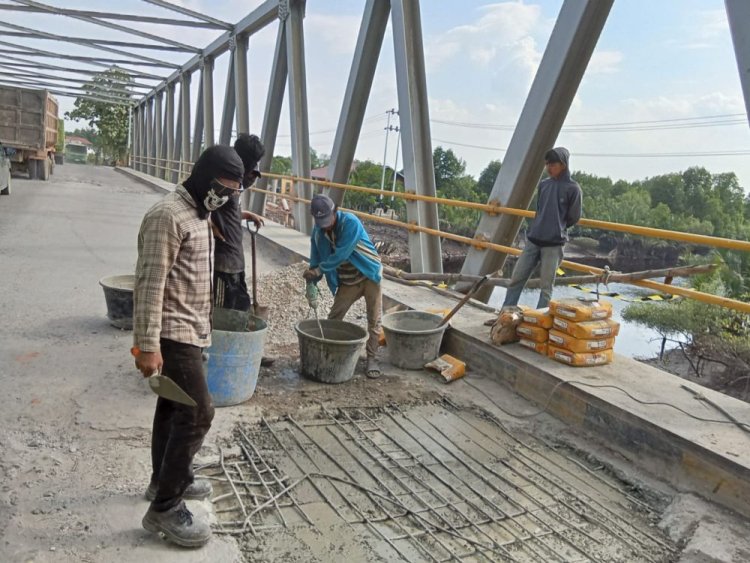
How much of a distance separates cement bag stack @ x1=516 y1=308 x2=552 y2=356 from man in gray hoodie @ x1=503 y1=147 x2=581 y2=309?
2.76 ft

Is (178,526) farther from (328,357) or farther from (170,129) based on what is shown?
(170,129)

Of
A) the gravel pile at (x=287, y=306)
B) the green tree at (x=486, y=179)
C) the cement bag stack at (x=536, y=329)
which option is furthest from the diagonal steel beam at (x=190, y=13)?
the green tree at (x=486, y=179)

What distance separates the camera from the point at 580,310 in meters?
4.54

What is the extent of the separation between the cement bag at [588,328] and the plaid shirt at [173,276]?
9.52ft

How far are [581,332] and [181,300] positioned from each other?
3110 mm

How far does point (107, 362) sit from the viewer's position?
15.0 feet

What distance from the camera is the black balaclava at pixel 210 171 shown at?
2.54 m

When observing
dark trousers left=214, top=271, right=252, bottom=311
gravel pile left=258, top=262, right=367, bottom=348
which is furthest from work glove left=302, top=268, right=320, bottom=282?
gravel pile left=258, top=262, right=367, bottom=348

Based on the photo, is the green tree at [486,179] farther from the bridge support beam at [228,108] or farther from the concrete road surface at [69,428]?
the concrete road surface at [69,428]

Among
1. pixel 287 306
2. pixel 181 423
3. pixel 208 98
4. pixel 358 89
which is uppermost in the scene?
pixel 208 98

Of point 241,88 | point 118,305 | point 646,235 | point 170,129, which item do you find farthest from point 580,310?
point 170,129

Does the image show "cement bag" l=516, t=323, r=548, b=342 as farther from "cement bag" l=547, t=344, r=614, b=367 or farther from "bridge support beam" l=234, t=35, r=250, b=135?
"bridge support beam" l=234, t=35, r=250, b=135

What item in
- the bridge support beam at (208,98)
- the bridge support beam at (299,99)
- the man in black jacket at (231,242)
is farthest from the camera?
the bridge support beam at (208,98)

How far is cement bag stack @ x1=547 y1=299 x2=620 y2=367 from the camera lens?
455cm
